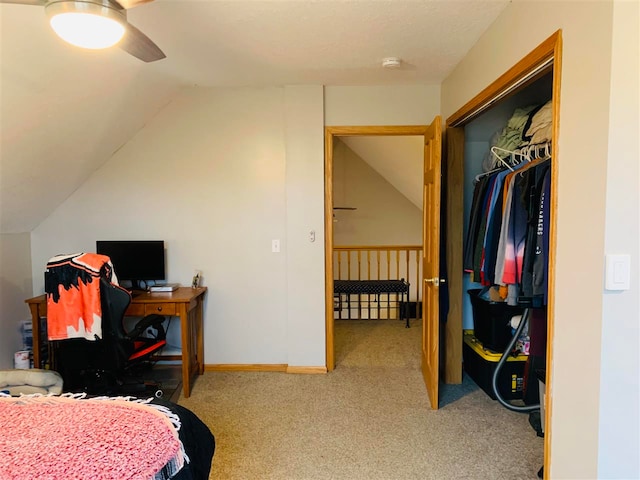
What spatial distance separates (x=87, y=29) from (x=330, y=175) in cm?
202

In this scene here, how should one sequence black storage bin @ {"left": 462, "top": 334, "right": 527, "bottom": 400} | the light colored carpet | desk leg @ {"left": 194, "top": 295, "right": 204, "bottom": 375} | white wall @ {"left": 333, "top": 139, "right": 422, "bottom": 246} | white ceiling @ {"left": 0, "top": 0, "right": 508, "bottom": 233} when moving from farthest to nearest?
white wall @ {"left": 333, "top": 139, "right": 422, "bottom": 246}, desk leg @ {"left": 194, "top": 295, "right": 204, "bottom": 375}, black storage bin @ {"left": 462, "top": 334, "right": 527, "bottom": 400}, the light colored carpet, white ceiling @ {"left": 0, "top": 0, "right": 508, "bottom": 233}

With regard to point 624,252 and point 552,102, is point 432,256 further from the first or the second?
point 624,252

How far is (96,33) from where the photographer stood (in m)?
1.40

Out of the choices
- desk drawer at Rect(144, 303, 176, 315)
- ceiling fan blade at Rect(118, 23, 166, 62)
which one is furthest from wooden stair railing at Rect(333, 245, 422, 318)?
ceiling fan blade at Rect(118, 23, 166, 62)

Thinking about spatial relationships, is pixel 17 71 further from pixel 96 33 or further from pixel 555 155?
pixel 555 155

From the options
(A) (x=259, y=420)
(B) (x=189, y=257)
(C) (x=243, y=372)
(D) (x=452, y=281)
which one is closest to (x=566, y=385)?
(D) (x=452, y=281)

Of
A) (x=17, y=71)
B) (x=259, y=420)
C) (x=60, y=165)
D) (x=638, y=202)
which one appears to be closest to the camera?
(x=638, y=202)

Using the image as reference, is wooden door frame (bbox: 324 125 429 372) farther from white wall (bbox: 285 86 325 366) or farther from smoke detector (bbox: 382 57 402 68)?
smoke detector (bbox: 382 57 402 68)

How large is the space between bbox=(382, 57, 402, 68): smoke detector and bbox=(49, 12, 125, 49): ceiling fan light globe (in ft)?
5.52

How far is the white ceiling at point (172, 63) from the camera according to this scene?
1.89m

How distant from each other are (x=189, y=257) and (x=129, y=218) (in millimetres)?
617

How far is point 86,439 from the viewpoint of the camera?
3.72 ft

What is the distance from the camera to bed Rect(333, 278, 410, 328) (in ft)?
15.6

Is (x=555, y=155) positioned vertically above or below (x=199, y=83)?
Answer: below
